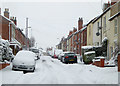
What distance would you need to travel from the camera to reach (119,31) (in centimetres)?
1909

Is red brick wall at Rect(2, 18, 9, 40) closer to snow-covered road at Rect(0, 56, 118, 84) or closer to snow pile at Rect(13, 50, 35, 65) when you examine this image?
snow pile at Rect(13, 50, 35, 65)

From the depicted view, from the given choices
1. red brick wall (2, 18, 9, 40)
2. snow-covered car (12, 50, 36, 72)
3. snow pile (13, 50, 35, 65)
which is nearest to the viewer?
snow-covered car (12, 50, 36, 72)

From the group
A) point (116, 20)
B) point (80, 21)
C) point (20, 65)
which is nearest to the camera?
point (20, 65)

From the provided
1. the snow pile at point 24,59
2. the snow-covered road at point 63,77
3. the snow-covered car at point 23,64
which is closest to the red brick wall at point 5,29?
the snow pile at point 24,59

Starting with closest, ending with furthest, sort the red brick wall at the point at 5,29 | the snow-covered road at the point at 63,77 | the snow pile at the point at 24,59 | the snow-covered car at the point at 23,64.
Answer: the snow-covered road at the point at 63,77, the snow-covered car at the point at 23,64, the snow pile at the point at 24,59, the red brick wall at the point at 5,29

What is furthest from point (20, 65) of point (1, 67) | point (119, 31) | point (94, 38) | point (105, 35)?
point (94, 38)

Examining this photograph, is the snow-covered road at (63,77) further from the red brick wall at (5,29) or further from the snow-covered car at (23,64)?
the red brick wall at (5,29)

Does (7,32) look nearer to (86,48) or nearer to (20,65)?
(86,48)

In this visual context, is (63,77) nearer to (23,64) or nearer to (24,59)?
(23,64)

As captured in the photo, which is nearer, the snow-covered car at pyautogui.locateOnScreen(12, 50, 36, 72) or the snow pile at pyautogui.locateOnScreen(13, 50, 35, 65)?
the snow-covered car at pyautogui.locateOnScreen(12, 50, 36, 72)

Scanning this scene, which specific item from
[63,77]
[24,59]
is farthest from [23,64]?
[63,77]

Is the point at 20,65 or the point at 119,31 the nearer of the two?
the point at 20,65

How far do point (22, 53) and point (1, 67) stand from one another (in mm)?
2088

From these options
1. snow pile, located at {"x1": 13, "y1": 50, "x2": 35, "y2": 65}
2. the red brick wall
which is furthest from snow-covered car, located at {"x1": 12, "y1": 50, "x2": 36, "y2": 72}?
the red brick wall
